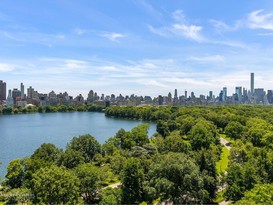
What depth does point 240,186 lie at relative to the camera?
15844 millimetres

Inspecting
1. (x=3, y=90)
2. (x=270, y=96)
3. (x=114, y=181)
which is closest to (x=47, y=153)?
(x=114, y=181)

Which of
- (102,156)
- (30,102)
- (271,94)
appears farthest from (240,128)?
(271,94)

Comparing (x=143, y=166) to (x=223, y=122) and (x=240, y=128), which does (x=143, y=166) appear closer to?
(x=240, y=128)

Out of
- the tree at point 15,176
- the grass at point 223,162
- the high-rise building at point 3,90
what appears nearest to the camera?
the tree at point 15,176

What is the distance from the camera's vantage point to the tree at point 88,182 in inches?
645

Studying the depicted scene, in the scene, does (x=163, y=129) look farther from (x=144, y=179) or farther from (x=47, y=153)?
(x=144, y=179)

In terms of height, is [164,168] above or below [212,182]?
above

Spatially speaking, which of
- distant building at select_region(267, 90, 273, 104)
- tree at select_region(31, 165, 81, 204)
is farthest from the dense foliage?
distant building at select_region(267, 90, 273, 104)

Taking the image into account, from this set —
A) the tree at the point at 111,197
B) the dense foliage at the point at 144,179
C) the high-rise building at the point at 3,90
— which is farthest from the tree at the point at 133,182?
the high-rise building at the point at 3,90

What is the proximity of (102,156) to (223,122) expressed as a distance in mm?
31607

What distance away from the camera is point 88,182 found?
54.1ft

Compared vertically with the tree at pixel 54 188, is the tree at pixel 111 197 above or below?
below

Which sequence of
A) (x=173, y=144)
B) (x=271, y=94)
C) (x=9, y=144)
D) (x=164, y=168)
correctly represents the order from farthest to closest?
(x=271, y=94) → (x=9, y=144) → (x=173, y=144) → (x=164, y=168)

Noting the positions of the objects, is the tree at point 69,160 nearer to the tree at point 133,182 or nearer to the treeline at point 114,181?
the treeline at point 114,181
